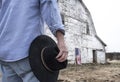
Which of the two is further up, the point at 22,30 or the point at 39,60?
the point at 22,30

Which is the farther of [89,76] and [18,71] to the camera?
[89,76]

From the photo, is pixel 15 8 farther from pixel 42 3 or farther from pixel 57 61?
pixel 57 61

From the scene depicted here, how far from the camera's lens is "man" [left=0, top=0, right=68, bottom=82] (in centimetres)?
268

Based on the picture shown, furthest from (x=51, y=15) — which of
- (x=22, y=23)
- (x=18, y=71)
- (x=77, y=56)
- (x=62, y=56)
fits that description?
(x=77, y=56)

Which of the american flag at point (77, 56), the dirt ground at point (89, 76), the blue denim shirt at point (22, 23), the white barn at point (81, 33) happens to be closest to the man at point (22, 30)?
the blue denim shirt at point (22, 23)

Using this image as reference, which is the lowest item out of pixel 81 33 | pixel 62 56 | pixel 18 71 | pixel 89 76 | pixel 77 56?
pixel 77 56

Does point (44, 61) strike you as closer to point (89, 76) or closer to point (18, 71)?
point (18, 71)

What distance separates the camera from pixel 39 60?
262 centimetres

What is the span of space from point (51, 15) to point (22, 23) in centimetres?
23

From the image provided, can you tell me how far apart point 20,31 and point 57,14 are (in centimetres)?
30

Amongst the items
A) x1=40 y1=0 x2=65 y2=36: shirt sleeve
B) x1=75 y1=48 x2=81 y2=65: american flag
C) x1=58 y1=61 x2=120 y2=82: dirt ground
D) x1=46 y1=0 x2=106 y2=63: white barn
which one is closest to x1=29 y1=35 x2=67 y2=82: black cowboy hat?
x1=40 y1=0 x2=65 y2=36: shirt sleeve

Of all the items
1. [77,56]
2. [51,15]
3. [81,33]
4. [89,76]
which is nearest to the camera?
[51,15]

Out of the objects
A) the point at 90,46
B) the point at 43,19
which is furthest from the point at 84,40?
the point at 43,19

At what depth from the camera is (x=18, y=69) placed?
8.86 feet
